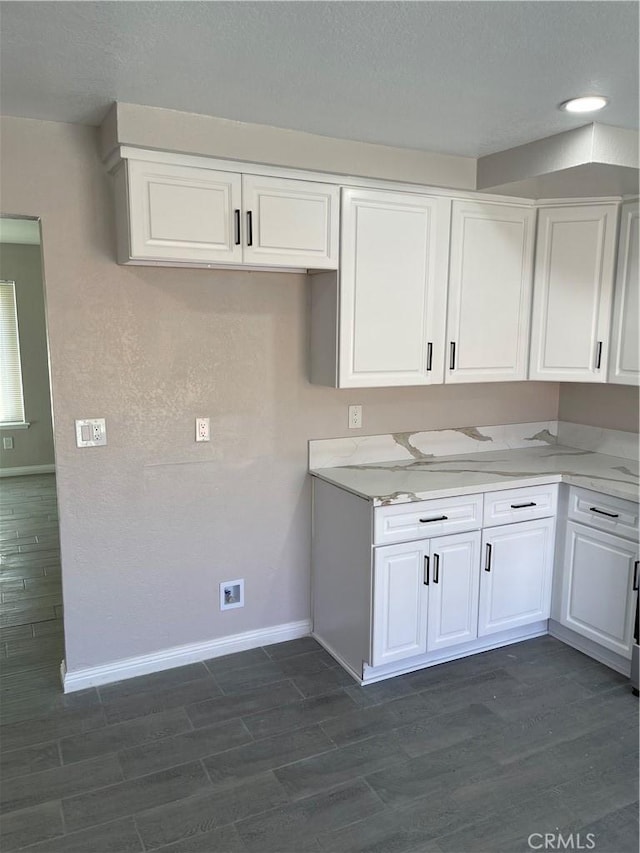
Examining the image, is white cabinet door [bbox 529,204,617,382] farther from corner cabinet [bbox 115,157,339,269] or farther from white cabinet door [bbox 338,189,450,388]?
corner cabinet [bbox 115,157,339,269]

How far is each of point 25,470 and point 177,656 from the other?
187 inches

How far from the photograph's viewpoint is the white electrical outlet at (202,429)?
2979 mm

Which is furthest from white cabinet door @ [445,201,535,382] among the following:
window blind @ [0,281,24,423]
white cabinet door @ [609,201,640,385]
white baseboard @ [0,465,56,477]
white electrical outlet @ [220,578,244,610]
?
white baseboard @ [0,465,56,477]

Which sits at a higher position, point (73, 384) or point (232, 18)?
point (232, 18)

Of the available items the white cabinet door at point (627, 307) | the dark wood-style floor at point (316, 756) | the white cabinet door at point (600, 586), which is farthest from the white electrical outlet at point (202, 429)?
the white cabinet door at point (627, 307)

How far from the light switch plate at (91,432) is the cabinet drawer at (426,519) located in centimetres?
124

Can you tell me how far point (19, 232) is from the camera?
6.08m

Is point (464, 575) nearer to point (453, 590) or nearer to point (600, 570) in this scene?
point (453, 590)

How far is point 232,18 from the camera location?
169 centimetres

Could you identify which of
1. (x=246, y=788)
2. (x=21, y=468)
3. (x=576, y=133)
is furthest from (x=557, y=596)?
(x=21, y=468)

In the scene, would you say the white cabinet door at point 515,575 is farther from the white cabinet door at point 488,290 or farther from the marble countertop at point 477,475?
the white cabinet door at point 488,290

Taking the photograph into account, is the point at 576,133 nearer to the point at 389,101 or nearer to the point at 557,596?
the point at 389,101

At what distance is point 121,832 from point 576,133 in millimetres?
3071

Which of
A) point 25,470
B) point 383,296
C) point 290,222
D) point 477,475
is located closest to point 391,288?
point 383,296
